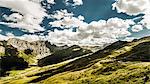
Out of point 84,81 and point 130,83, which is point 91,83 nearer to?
point 84,81

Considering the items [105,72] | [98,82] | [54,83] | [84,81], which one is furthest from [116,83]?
[54,83]

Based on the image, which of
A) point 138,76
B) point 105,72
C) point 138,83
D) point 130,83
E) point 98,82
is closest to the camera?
point 138,83

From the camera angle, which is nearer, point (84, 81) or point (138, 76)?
point (138, 76)

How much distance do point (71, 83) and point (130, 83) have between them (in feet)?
194

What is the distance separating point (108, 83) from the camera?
147750mm

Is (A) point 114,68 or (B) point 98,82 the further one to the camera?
(A) point 114,68

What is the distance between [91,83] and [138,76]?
3351 centimetres

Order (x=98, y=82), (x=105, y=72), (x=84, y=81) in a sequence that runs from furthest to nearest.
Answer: (x=105, y=72)
(x=84, y=81)
(x=98, y=82)

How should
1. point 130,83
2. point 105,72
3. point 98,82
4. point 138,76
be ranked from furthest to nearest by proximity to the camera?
point 105,72, point 98,82, point 138,76, point 130,83

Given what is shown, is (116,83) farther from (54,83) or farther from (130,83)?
(54,83)

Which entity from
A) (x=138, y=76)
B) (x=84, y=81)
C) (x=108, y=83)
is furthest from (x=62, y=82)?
(x=138, y=76)

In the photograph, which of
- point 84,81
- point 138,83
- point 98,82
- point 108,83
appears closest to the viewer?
point 138,83

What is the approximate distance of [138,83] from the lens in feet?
391

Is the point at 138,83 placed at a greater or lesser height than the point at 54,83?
greater
